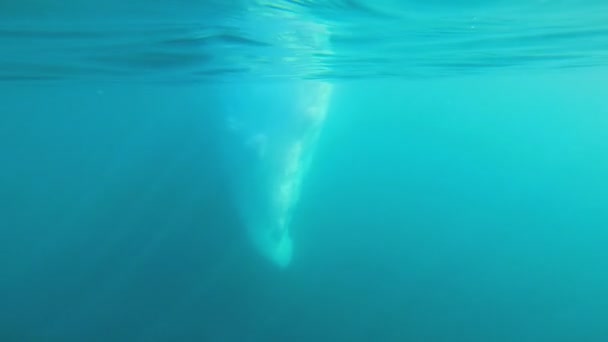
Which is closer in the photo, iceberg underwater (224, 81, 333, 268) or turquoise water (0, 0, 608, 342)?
turquoise water (0, 0, 608, 342)

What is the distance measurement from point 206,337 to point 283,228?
8756 mm

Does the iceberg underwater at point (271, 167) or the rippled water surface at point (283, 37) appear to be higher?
the rippled water surface at point (283, 37)

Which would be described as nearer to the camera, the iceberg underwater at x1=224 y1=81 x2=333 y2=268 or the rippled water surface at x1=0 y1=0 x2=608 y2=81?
the rippled water surface at x1=0 y1=0 x2=608 y2=81

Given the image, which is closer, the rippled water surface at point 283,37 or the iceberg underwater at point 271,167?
the rippled water surface at point 283,37

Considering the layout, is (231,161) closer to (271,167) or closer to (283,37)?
(271,167)

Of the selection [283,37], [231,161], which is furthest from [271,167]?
[283,37]

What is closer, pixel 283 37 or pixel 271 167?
pixel 283 37

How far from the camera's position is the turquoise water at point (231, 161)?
945 cm

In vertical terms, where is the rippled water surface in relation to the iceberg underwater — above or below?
above

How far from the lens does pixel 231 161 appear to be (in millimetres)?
14594

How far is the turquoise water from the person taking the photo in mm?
9445

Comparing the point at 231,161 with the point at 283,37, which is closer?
the point at 283,37

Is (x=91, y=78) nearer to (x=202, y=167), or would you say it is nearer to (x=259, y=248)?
(x=202, y=167)

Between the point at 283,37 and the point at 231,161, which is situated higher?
the point at 283,37
